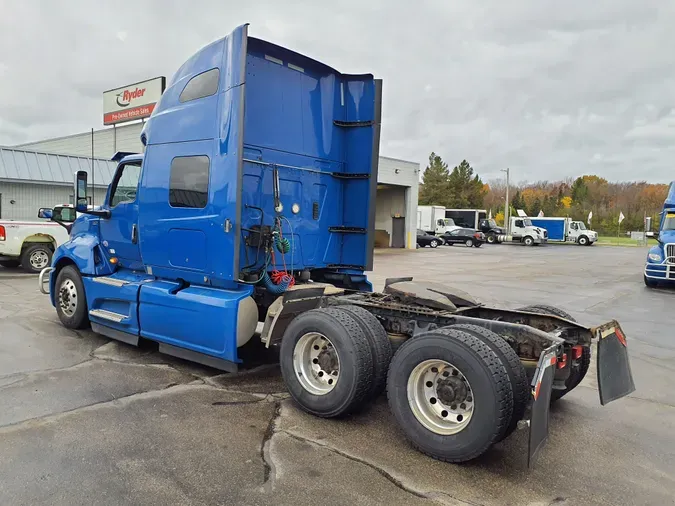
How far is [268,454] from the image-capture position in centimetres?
371

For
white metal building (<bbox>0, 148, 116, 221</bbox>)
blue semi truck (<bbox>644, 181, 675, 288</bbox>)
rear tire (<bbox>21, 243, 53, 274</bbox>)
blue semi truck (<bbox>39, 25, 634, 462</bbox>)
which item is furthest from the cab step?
white metal building (<bbox>0, 148, 116, 221</bbox>)

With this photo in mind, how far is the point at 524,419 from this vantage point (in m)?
3.63

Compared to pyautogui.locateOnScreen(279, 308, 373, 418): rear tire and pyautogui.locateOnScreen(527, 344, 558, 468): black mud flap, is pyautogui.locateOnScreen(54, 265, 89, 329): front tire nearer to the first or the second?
pyautogui.locateOnScreen(279, 308, 373, 418): rear tire

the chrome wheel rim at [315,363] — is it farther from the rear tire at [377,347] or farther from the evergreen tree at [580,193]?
the evergreen tree at [580,193]

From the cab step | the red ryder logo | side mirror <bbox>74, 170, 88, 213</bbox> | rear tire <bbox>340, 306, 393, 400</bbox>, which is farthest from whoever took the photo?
the red ryder logo

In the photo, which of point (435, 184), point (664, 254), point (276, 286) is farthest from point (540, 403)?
point (435, 184)

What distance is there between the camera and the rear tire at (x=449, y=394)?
11.2 ft

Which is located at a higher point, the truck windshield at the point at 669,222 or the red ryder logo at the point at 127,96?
the red ryder logo at the point at 127,96

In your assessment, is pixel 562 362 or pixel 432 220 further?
pixel 432 220

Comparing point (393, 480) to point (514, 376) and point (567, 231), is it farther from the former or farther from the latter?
point (567, 231)

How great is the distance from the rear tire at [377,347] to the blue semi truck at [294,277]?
0.02 m

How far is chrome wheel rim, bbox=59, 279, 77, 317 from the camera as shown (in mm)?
7250

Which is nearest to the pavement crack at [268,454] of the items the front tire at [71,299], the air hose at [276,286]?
the air hose at [276,286]

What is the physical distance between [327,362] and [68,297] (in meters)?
4.73
